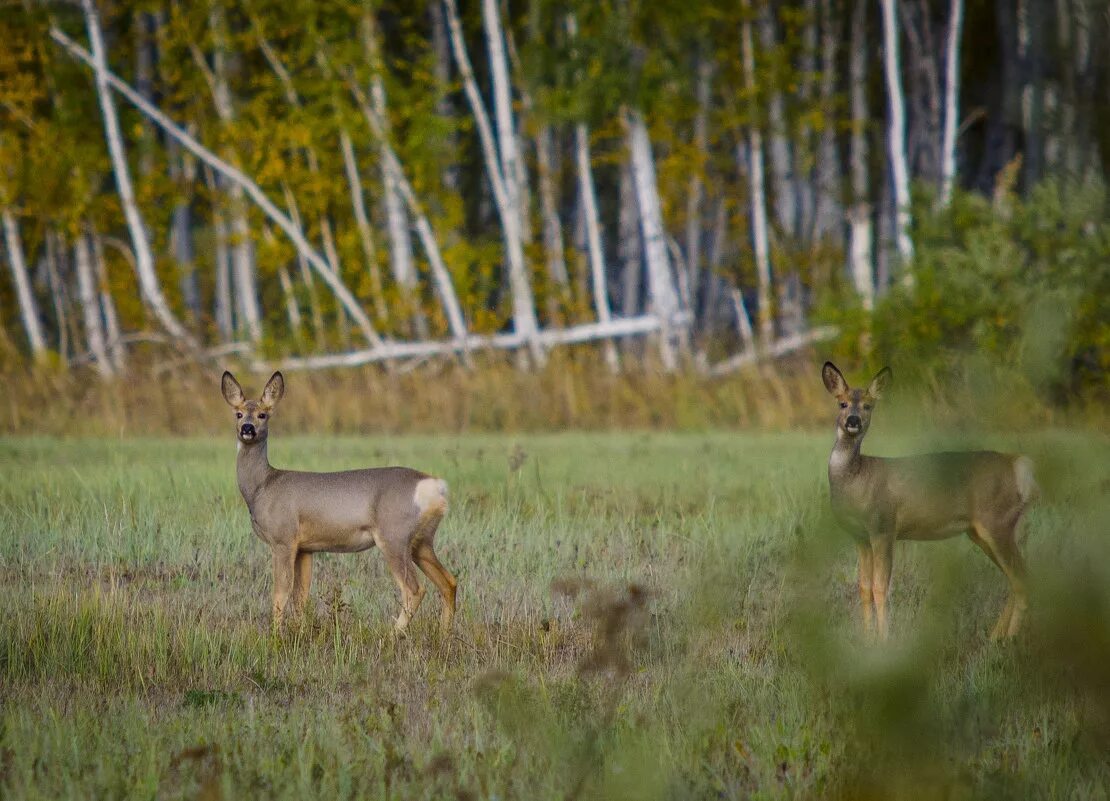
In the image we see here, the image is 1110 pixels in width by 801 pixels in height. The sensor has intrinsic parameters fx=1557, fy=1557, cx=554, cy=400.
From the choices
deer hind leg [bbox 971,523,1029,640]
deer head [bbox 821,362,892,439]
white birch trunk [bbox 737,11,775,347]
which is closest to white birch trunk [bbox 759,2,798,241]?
white birch trunk [bbox 737,11,775,347]

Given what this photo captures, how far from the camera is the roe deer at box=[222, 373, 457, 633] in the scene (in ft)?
21.3

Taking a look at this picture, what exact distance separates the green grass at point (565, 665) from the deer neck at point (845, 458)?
24.1 inches

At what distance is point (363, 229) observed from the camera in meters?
25.9

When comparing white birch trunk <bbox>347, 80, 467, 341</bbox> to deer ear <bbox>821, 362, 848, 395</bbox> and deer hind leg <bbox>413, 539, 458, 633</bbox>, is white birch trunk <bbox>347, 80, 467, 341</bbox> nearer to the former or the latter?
deer ear <bbox>821, 362, 848, 395</bbox>

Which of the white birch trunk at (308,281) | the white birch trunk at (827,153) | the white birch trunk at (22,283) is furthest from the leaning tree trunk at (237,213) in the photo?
the white birch trunk at (827,153)

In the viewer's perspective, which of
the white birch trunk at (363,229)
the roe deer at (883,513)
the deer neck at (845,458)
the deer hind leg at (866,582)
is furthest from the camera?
the white birch trunk at (363,229)

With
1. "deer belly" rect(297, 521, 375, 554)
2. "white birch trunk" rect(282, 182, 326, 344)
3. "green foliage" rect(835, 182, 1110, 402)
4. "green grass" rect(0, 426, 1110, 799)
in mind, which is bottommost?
"green grass" rect(0, 426, 1110, 799)

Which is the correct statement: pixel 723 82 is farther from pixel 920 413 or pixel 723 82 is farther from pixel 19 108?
pixel 920 413

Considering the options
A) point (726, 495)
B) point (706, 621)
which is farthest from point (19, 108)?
point (706, 621)

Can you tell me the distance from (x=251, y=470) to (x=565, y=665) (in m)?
2.04

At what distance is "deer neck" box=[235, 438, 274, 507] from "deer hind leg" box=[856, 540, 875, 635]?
→ 2663 millimetres

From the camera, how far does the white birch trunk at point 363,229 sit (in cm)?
2533

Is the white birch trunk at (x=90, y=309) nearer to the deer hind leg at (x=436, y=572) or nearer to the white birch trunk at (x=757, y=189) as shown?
the white birch trunk at (x=757, y=189)

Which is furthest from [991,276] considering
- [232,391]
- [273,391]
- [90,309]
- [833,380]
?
[90,309]
